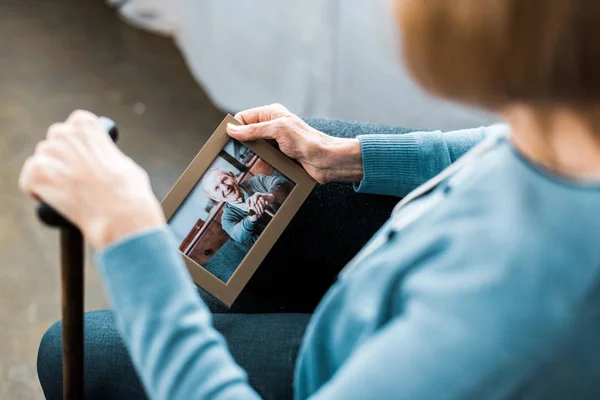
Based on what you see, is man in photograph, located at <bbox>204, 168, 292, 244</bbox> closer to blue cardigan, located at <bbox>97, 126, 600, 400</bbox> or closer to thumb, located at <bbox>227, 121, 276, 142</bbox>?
thumb, located at <bbox>227, 121, 276, 142</bbox>

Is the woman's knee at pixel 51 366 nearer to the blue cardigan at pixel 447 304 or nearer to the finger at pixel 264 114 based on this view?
the blue cardigan at pixel 447 304

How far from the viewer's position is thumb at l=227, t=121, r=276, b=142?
0.88 metres

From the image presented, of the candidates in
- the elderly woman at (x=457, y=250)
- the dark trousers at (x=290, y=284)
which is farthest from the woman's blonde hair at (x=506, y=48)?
the dark trousers at (x=290, y=284)

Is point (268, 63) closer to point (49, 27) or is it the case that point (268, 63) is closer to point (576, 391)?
point (49, 27)

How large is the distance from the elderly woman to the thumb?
0.25m

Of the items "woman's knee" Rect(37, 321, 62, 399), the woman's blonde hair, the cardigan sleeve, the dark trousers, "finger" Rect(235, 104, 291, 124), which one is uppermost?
the woman's blonde hair

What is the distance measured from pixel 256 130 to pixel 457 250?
43cm

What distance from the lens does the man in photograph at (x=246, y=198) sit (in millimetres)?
876

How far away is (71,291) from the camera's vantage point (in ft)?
2.20

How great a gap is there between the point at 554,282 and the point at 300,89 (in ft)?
3.98

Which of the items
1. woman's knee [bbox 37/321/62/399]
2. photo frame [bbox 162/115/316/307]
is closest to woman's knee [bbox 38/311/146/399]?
woman's knee [bbox 37/321/62/399]

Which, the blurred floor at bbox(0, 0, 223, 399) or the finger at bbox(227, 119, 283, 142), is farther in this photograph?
the blurred floor at bbox(0, 0, 223, 399)

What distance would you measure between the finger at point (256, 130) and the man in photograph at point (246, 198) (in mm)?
50

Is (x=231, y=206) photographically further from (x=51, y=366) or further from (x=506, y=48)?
(x=506, y=48)
